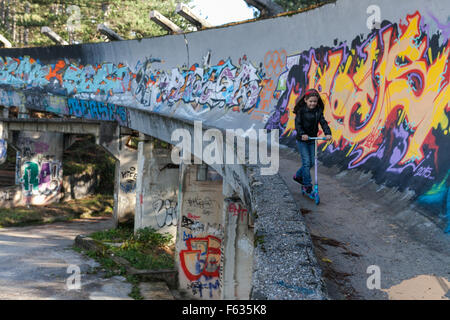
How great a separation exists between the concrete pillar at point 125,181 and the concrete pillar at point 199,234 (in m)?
6.46

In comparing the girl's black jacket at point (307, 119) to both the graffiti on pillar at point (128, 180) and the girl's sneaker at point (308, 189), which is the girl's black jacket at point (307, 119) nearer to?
the girl's sneaker at point (308, 189)

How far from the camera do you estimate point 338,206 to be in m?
6.29

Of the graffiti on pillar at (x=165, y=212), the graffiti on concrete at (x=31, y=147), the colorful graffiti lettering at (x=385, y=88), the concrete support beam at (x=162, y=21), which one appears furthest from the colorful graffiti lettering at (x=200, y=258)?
the graffiti on concrete at (x=31, y=147)

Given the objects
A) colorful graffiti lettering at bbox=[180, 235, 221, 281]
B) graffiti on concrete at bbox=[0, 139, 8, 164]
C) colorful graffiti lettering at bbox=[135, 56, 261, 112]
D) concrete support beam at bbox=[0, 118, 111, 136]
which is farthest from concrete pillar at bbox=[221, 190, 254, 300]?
graffiti on concrete at bbox=[0, 139, 8, 164]

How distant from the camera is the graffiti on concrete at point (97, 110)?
61.9 feet

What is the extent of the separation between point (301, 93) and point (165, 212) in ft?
30.1

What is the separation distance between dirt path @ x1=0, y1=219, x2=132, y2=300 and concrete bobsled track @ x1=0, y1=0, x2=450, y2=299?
2.82 m

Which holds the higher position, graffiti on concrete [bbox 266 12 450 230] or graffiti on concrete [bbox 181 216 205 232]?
graffiti on concrete [bbox 266 12 450 230]

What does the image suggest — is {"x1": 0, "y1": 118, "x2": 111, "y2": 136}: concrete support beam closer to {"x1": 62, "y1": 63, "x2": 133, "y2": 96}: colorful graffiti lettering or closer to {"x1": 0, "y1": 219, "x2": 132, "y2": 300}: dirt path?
{"x1": 62, "y1": 63, "x2": 133, "y2": 96}: colorful graffiti lettering

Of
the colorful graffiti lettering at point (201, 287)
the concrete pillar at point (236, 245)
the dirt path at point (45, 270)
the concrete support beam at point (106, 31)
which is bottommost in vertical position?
the colorful graffiti lettering at point (201, 287)

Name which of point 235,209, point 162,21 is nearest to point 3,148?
point 162,21

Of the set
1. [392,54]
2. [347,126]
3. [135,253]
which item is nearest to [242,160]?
[347,126]

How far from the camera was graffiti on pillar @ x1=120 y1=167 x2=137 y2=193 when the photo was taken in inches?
801

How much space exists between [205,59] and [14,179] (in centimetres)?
1844
